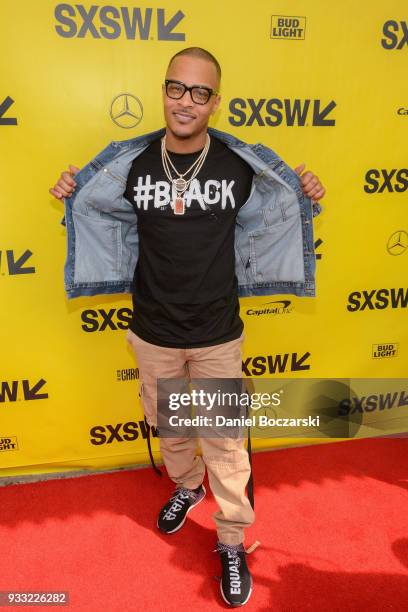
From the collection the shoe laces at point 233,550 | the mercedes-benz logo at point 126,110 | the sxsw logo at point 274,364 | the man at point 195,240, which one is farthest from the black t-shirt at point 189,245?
the shoe laces at point 233,550

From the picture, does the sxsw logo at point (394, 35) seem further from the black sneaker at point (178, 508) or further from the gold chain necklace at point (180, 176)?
the black sneaker at point (178, 508)

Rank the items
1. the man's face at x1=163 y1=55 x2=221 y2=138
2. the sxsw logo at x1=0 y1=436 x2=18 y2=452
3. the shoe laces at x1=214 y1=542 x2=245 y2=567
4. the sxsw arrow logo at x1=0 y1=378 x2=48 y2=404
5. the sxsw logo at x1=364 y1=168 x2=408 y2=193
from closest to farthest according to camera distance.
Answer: the man's face at x1=163 y1=55 x2=221 y2=138 → the shoe laces at x1=214 y1=542 x2=245 y2=567 → the sxsw logo at x1=364 y1=168 x2=408 y2=193 → the sxsw arrow logo at x1=0 y1=378 x2=48 y2=404 → the sxsw logo at x1=0 y1=436 x2=18 y2=452

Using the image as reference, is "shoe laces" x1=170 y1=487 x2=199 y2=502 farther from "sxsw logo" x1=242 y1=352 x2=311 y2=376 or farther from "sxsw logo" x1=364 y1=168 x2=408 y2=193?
"sxsw logo" x1=364 y1=168 x2=408 y2=193

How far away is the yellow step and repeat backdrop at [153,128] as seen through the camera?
242cm

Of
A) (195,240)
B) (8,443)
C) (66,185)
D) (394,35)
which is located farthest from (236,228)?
(8,443)

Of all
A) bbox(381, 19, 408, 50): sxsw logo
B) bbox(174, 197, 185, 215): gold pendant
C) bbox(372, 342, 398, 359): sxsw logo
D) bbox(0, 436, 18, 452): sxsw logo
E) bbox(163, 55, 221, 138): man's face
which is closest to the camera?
bbox(163, 55, 221, 138): man's face

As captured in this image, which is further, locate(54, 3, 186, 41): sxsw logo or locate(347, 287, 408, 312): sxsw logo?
locate(347, 287, 408, 312): sxsw logo

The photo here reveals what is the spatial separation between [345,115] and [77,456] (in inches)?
117

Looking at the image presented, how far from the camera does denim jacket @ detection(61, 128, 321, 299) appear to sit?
88.0 inches

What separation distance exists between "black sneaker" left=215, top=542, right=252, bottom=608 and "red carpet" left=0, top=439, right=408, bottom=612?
0.06 m

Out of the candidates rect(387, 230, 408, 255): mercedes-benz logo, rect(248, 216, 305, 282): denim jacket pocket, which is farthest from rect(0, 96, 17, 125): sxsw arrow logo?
rect(387, 230, 408, 255): mercedes-benz logo

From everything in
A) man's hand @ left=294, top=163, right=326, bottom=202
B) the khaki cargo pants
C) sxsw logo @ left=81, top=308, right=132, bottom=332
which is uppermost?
man's hand @ left=294, top=163, right=326, bottom=202

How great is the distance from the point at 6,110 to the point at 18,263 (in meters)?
0.87

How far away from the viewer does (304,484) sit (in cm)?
305
